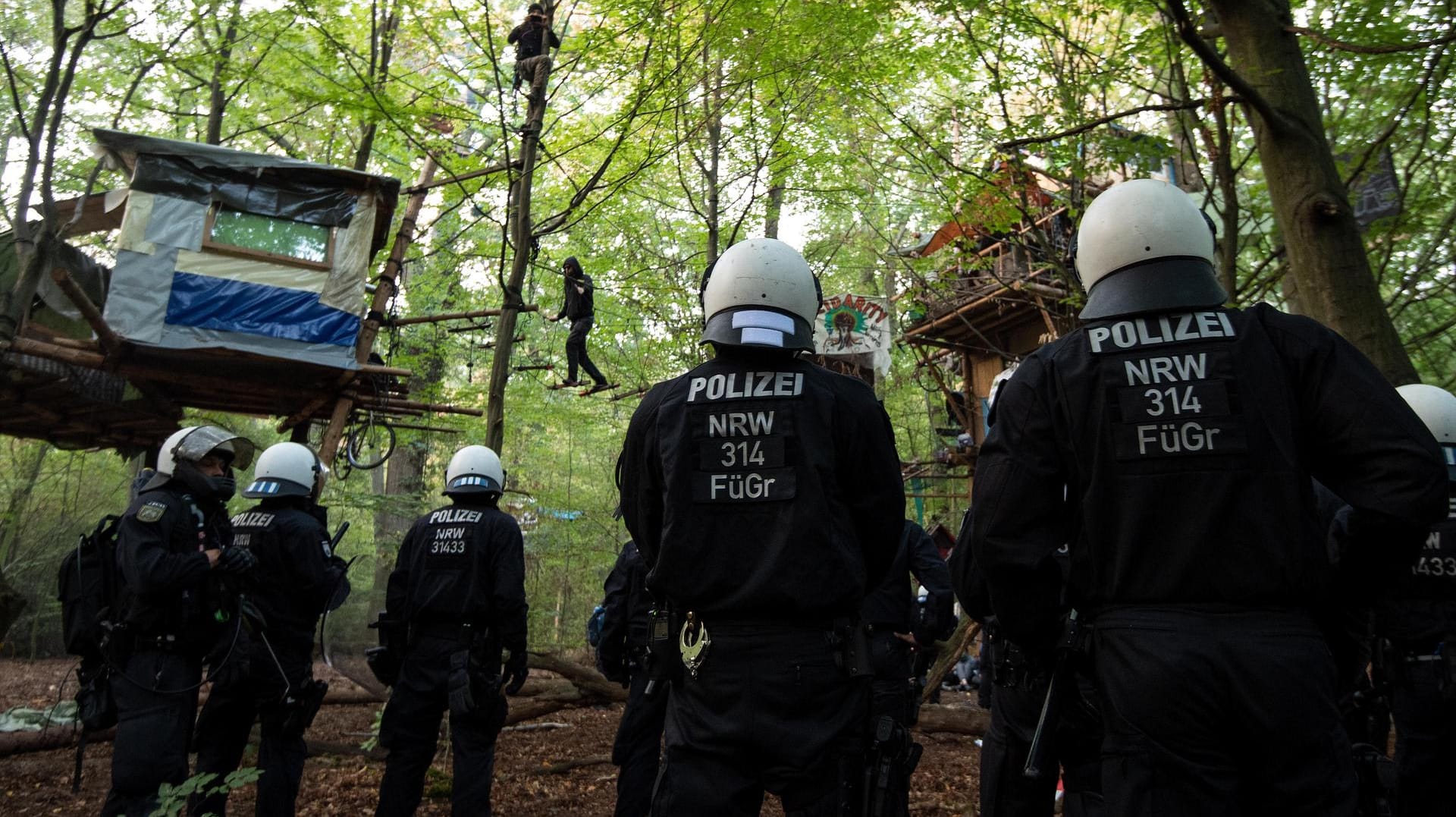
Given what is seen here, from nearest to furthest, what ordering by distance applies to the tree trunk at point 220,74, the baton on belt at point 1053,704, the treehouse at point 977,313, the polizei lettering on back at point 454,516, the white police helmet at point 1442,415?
A: the baton on belt at point 1053,704 → the white police helmet at point 1442,415 → the polizei lettering on back at point 454,516 → the tree trunk at point 220,74 → the treehouse at point 977,313

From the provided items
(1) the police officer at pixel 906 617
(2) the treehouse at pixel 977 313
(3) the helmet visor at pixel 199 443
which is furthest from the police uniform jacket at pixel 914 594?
(2) the treehouse at pixel 977 313

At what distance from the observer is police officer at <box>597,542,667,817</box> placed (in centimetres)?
540

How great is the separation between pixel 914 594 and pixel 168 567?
4.76 metres

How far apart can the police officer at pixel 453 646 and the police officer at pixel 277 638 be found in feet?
1.54

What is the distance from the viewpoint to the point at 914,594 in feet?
22.1

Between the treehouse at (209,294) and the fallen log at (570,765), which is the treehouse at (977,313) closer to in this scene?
the fallen log at (570,765)

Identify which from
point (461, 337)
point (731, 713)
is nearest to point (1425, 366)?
point (731, 713)

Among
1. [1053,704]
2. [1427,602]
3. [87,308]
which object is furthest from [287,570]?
[1427,602]

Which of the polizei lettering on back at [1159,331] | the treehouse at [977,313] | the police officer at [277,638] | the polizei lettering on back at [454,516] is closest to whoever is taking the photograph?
the polizei lettering on back at [1159,331]

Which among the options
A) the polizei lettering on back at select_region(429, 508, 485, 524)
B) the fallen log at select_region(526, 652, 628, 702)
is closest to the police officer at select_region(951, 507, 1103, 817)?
the polizei lettering on back at select_region(429, 508, 485, 524)

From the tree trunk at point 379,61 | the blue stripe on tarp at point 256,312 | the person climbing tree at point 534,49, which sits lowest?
the blue stripe on tarp at point 256,312

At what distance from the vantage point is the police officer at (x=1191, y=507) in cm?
213

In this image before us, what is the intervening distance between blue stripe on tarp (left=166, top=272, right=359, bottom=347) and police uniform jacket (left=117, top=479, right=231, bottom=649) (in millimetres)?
6944

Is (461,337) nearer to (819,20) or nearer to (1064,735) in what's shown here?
(819,20)
